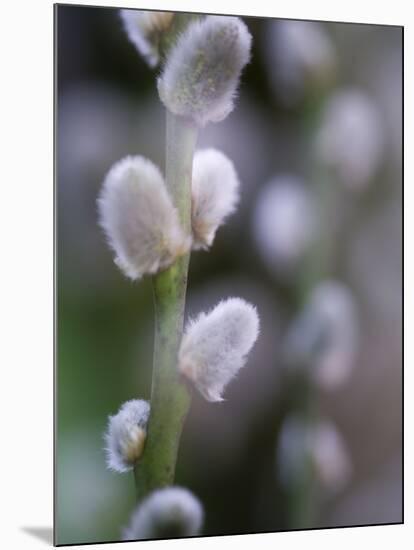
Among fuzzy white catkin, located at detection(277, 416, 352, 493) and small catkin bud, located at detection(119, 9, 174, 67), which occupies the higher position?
small catkin bud, located at detection(119, 9, 174, 67)

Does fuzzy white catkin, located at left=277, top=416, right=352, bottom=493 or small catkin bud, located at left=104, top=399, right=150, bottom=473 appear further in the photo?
fuzzy white catkin, located at left=277, top=416, right=352, bottom=493

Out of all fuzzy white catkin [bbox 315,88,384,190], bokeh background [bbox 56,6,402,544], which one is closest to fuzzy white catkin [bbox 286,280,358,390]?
bokeh background [bbox 56,6,402,544]

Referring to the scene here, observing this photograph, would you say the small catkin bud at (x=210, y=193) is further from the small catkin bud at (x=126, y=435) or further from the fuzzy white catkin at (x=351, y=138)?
the small catkin bud at (x=126, y=435)

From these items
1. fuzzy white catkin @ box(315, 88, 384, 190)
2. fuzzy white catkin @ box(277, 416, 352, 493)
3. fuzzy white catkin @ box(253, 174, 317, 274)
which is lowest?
fuzzy white catkin @ box(277, 416, 352, 493)

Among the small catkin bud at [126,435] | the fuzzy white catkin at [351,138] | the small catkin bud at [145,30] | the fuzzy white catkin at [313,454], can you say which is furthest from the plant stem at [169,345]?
the fuzzy white catkin at [351,138]

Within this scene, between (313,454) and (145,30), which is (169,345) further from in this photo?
(145,30)

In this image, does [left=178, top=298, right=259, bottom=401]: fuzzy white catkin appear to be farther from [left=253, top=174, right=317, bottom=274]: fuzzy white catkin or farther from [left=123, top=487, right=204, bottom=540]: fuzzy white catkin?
[left=123, top=487, right=204, bottom=540]: fuzzy white catkin

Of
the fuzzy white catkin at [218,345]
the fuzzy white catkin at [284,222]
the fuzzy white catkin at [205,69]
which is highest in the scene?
the fuzzy white catkin at [205,69]
